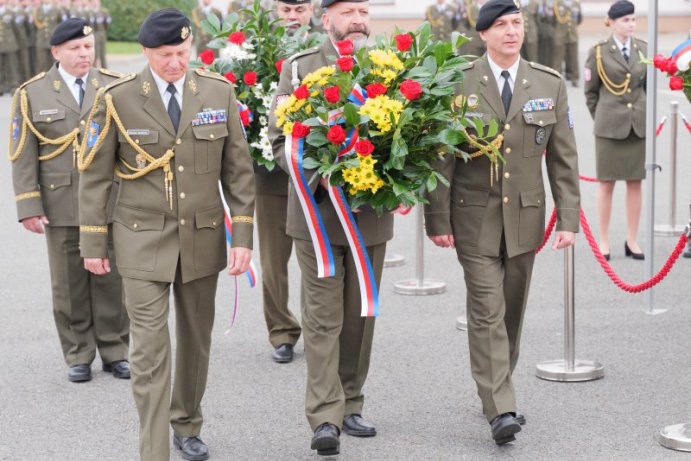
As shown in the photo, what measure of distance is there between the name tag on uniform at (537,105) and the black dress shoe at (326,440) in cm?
183

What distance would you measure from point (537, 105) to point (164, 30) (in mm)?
1891

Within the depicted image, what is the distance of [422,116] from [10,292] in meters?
5.32

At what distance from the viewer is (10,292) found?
10.2 m

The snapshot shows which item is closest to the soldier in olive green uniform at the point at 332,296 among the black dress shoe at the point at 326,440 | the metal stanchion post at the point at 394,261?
the black dress shoe at the point at 326,440

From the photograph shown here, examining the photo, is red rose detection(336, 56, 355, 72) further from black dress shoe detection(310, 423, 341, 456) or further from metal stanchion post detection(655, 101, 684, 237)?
metal stanchion post detection(655, 101, 684, 237)

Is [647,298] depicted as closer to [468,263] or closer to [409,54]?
[468,263]

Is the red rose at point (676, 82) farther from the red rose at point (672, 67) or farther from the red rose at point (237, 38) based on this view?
the red rose at point (237, 38)

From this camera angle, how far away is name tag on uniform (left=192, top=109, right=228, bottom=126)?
6035 millimetres

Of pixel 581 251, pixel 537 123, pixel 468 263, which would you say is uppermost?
pixel 537 123

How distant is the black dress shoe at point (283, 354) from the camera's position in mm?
8031

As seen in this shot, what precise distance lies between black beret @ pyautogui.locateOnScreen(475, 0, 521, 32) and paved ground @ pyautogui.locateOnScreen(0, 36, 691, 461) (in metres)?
2.04

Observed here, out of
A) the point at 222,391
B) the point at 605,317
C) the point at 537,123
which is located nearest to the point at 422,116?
the point at 537,123

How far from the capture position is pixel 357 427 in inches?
259

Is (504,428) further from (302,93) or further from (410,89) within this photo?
(302,93)
